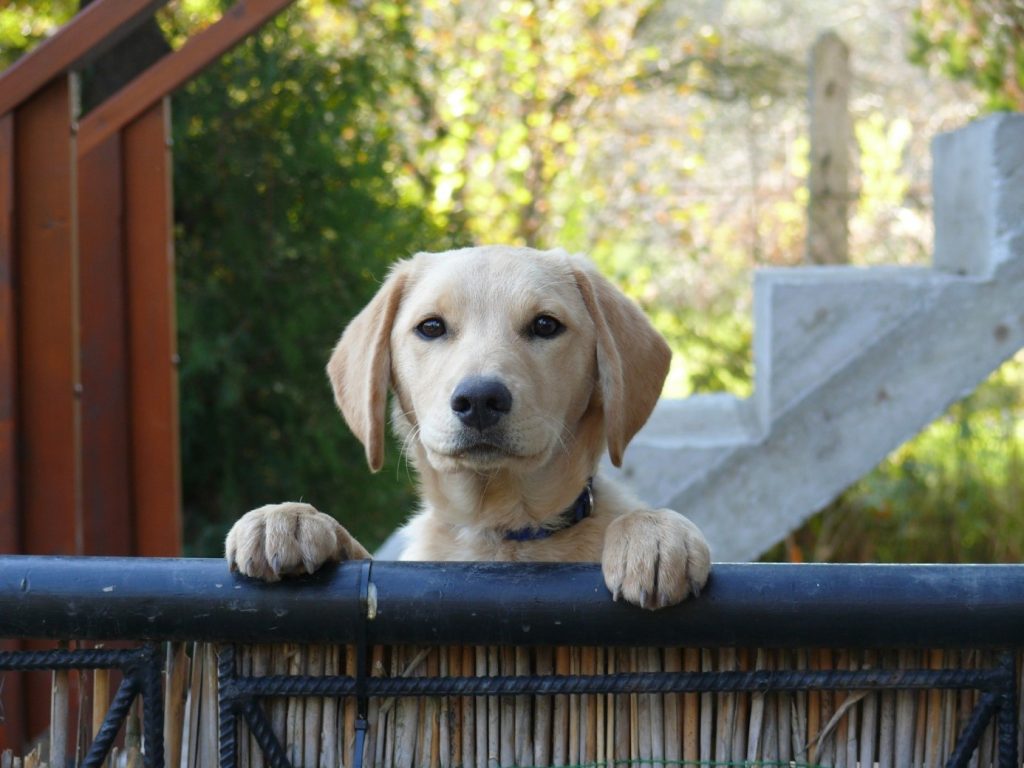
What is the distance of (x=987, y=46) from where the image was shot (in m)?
6.36

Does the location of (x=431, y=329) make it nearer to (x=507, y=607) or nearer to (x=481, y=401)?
(x=481, y=401)

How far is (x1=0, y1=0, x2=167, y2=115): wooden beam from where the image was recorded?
3203 mm

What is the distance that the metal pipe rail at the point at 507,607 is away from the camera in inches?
72.1

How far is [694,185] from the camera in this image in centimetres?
1074

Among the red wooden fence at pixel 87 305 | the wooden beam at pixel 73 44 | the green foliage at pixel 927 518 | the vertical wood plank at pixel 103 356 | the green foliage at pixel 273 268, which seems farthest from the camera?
the green foliage at pixel 927 518

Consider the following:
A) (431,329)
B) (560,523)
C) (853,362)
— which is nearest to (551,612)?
(560,523)

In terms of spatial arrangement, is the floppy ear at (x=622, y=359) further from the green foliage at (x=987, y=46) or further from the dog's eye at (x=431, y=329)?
the green foliage at (x=987, y=46)

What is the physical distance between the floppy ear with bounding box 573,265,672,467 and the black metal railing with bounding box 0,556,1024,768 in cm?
99

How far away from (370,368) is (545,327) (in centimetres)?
46

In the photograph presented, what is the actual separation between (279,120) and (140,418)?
6.81ft

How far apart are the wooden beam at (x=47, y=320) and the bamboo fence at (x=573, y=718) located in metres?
1.58

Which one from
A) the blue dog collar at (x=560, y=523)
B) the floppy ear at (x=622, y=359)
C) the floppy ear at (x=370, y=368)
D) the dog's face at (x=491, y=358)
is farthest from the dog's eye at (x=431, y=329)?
the blue dog collar at (x=560, y=523)

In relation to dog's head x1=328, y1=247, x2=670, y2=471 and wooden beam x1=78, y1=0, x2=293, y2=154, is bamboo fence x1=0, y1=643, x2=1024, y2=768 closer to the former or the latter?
dog's head x1=328, y1=247, x2=670, y2=471

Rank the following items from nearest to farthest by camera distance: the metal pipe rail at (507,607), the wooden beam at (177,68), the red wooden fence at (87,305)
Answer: the metal pipe rail at (507,607), the red wooden fence at (87,305), the wooden beam at (177,68)
